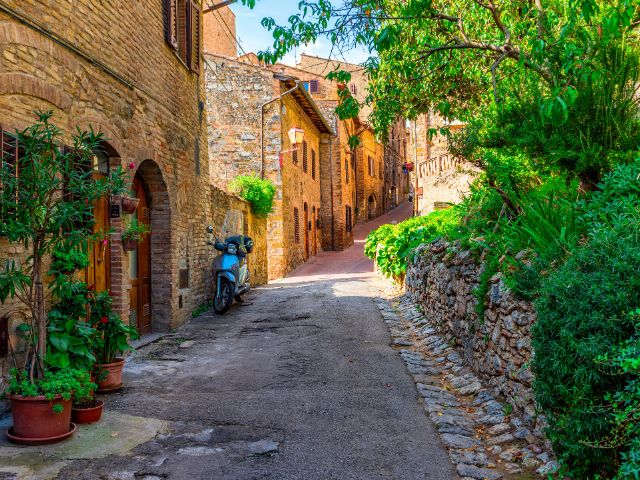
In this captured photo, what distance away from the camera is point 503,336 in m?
4.35

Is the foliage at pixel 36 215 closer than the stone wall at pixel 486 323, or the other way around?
the foliage at pixel 36 215

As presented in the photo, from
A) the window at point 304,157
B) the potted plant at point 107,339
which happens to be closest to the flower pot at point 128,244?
the potted plant at point 107,339

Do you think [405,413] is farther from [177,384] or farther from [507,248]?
[177,384]

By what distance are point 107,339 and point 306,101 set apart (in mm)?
16155

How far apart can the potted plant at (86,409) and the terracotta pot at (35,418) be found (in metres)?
0.30

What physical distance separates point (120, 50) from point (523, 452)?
5.72 meters

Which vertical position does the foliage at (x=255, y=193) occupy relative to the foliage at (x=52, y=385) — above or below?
above

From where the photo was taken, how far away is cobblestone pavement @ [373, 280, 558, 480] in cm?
326

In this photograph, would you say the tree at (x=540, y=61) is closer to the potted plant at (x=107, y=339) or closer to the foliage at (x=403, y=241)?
the potted plant at (x=107, y=339)

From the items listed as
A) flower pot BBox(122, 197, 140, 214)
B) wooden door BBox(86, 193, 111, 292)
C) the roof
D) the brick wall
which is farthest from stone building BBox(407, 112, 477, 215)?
wooden door BBox(86, 193, 111, 292)

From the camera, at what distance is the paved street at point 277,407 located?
3.24 meters

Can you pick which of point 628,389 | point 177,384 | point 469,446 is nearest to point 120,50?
point 177,384

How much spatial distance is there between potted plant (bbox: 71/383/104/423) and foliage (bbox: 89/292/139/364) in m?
0.70

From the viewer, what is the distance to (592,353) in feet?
7.92
